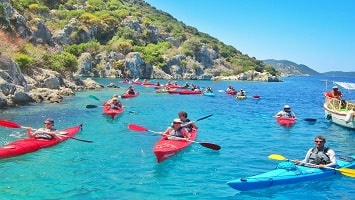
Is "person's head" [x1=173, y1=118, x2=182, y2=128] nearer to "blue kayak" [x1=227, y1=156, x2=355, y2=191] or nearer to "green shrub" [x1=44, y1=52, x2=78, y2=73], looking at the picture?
"blue kayak" [x1=227, y1=156, x2=355, y2=191]

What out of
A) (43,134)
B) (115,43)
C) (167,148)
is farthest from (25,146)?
(115,43)

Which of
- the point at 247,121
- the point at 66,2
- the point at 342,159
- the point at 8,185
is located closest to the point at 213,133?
the point at 247,121

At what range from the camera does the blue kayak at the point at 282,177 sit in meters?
11.2

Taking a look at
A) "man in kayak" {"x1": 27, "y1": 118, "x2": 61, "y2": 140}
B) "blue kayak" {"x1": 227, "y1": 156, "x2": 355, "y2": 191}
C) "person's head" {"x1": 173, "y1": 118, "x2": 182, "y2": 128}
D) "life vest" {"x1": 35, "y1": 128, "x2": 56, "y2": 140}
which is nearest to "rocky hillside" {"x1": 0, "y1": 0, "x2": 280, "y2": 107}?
"man in kayak" {"x1": 27, "y1": 118, "x2": 61, "y2": 140}

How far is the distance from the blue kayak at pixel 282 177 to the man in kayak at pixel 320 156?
27 centimetres

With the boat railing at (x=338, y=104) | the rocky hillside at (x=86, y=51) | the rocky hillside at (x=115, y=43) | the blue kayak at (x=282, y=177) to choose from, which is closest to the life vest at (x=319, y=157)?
the blue kayak at (x=282, y=177)

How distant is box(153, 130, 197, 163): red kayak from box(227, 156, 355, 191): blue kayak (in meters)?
3.76

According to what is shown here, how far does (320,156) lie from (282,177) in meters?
2.11

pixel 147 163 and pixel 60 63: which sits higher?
pixel 60 63

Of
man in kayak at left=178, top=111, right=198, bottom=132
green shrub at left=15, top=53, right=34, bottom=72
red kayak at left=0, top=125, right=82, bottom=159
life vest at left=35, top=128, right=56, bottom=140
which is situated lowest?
red kayak at left=0, top=125, right=82, bottom=159

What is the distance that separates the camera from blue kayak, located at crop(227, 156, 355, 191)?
11203mm

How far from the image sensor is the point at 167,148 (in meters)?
14.7

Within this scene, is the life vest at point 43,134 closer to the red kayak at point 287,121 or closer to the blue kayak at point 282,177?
the blue kayak at point 282,177

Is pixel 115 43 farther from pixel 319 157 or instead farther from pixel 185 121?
A: pixel 319 157
